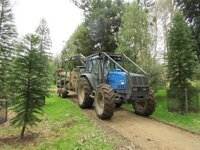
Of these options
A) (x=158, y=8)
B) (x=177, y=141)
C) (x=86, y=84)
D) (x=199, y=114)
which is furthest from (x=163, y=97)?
(x=158, y=8)

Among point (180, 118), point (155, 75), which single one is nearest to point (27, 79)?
point (180, 118)

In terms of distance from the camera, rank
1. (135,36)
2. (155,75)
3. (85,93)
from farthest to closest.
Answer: (135,36), (155,75), (85,93)

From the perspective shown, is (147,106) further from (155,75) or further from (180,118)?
(155,75)

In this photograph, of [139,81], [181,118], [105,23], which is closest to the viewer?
[139,81]

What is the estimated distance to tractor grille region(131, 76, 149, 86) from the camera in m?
12.0

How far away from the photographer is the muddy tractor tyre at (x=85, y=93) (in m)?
14.2

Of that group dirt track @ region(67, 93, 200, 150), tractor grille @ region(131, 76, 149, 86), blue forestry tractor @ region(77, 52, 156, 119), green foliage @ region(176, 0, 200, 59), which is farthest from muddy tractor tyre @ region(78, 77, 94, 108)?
green foliage @ region(176, 0, 200, 59)

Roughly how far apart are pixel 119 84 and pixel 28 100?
4.14 m

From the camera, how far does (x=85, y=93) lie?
46.4 ft

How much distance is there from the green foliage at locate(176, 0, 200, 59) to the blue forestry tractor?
8025mm

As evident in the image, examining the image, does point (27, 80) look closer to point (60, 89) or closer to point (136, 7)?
point (60, 89)

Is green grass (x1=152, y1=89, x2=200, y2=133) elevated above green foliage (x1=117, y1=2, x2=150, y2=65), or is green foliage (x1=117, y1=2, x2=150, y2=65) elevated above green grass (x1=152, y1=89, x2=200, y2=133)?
green foliage (x1=117, y1=2, x2=150, y2=65)

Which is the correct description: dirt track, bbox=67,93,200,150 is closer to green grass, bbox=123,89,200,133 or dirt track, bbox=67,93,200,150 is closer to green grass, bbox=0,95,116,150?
green grass, bbox=123,89,200,133

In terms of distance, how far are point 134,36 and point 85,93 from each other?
8.80 metres
